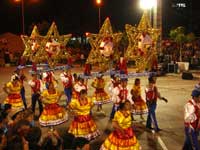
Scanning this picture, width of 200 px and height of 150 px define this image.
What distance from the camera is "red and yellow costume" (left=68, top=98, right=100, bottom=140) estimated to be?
32.5 ft

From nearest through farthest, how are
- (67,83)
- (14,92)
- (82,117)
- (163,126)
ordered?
1. (82,117)
2. (163,126)
3. (14,92)
4. (67,83)

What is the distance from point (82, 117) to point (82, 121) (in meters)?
0.12

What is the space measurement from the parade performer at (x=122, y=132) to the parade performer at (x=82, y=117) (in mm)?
1578

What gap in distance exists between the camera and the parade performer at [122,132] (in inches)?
327

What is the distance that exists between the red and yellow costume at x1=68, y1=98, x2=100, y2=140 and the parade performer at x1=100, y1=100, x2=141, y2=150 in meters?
1.60

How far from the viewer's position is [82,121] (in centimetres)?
1020

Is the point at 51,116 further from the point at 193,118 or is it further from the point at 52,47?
the point at 193,118

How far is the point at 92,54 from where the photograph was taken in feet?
41.9

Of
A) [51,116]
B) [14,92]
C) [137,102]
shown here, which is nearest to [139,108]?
[137,102]

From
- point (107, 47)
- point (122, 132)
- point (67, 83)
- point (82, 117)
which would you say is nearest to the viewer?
point (122, 132)

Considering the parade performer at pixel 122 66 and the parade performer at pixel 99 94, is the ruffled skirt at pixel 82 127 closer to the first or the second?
the parade performer at pixel 122 66

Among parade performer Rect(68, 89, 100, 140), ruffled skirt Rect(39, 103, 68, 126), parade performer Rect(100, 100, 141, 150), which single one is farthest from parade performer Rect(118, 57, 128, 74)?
parade performer Rect(100, 100, 141, 150)

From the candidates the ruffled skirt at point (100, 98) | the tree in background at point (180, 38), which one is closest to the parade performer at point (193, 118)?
the ruffled skirt at point (100, 98)

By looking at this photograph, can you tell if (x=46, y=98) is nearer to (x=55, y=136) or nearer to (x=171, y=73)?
(x=55, y=136)
